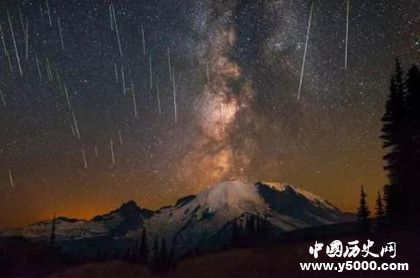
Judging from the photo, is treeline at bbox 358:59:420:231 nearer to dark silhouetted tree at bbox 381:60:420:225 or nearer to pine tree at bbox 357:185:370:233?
dark silhouetted tree at bbox 381:60:420:225

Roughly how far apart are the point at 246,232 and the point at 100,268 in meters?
29.0

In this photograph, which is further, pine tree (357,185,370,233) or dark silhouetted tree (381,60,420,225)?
pine tree (357,185,370,233)

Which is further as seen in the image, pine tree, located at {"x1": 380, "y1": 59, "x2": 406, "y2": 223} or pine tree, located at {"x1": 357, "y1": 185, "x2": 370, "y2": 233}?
pine tree, located at {"x1": 357, "y1": 185, "x2": 370, "y2": 233}

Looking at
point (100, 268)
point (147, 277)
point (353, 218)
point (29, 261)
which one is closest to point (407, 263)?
point (353, 218)

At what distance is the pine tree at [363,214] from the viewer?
2121 inches

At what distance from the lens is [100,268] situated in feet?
335

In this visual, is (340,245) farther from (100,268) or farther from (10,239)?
(10,239)

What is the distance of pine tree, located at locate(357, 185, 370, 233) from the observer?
2121 inches

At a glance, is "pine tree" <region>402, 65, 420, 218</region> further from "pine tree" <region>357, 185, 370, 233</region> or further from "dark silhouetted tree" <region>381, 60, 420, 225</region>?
"pine tree" <region>357, 185, 370, 233</region>

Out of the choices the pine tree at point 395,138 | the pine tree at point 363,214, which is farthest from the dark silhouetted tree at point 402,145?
the pine tree at point 363,214

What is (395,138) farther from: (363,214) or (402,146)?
(363,214)

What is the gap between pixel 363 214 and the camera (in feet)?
185

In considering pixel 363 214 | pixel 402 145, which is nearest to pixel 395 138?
pixel 402 145

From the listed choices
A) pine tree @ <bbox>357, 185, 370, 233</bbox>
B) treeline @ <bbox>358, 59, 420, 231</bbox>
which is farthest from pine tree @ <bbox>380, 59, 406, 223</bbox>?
pine tree @ <bbox>357, 185, 370, 233</bbox>
